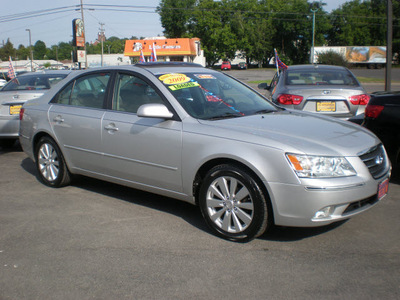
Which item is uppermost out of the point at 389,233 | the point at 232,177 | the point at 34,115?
the point at 34,115

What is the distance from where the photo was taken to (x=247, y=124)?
4168 millimetres

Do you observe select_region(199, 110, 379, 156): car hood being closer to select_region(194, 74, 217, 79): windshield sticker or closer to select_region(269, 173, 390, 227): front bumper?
select_region(269, 173, 390, 227): front bumper

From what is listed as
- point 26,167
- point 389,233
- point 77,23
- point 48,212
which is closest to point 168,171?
point 48,212

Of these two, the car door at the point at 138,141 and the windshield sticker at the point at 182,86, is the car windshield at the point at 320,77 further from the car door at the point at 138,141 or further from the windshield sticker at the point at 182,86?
the car door at the point at 138,141

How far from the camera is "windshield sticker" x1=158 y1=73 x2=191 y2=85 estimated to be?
15.5ft

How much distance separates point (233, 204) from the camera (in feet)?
13.0

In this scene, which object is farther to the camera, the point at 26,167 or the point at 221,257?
the point at 26,167

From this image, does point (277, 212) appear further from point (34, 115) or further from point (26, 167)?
point (26, 167)

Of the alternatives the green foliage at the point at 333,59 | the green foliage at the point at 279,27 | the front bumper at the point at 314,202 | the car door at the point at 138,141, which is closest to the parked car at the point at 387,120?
the front bumper at the point at 314,202

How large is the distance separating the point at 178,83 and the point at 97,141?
120 cm

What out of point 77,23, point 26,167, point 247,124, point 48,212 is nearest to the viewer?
point 247,124

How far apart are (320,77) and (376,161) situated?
459 cm

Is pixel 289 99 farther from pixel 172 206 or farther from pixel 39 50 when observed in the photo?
pixel 39 50

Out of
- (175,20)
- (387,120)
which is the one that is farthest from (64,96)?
(175,20)
